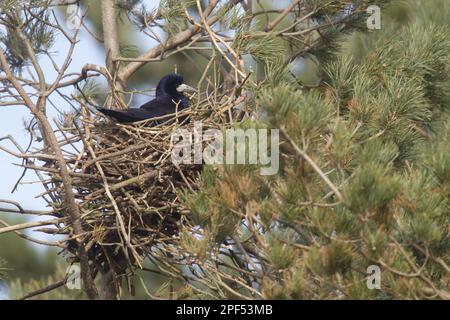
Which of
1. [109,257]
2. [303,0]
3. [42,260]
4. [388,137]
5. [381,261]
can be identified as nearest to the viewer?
[381,261]

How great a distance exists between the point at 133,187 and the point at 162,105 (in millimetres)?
1127

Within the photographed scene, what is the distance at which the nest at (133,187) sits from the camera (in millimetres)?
6559

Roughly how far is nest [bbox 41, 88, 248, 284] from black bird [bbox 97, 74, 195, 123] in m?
0.08

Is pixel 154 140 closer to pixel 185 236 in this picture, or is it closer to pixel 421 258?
pixel 185 236

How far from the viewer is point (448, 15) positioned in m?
11.4

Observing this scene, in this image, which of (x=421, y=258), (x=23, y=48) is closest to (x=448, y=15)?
(x=23, y=48)

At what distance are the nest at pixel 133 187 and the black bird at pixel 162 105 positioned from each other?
84mm

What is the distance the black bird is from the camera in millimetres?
6896

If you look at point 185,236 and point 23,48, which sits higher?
point 23,48
